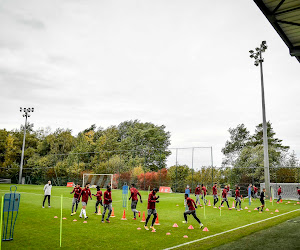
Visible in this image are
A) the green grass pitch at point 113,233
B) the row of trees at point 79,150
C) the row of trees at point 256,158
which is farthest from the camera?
the row of trees at point 79,150

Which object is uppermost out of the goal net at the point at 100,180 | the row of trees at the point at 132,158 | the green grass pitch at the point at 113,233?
the row of trees at the point at 132,158

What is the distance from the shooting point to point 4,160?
72.7 m

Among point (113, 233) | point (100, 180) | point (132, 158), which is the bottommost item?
point (113, 233)

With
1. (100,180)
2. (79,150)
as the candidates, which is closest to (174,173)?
(100,180)

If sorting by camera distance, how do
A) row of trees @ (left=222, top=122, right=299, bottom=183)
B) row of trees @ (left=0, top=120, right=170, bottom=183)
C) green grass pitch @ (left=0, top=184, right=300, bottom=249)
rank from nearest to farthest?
green grass pitch @ (left=0, top=184, right=300, bottom=249) → row of trees @ (left=222, top=122, right=299, bottom=183) → row of trees @ (left=0, top=120, right=170, bottom=183)

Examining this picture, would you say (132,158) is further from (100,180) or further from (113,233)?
(113,233)

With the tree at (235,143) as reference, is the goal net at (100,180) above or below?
below

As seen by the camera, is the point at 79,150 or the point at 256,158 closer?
the point at 256,158

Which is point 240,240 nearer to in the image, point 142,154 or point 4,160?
point 142,154

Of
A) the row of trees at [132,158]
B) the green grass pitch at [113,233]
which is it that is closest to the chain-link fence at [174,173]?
the row of trees at [132,158]

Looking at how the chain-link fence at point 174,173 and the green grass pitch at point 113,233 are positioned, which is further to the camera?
the chain-link fence at point 174,173

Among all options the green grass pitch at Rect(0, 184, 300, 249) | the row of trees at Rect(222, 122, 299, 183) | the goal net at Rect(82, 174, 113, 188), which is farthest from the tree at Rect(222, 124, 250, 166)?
the green grass pitch at Rect(0, 184, 300, 249)

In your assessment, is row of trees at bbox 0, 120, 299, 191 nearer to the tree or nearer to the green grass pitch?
the tree

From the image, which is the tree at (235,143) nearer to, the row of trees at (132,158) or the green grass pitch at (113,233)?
the row of trees at (132,158)
